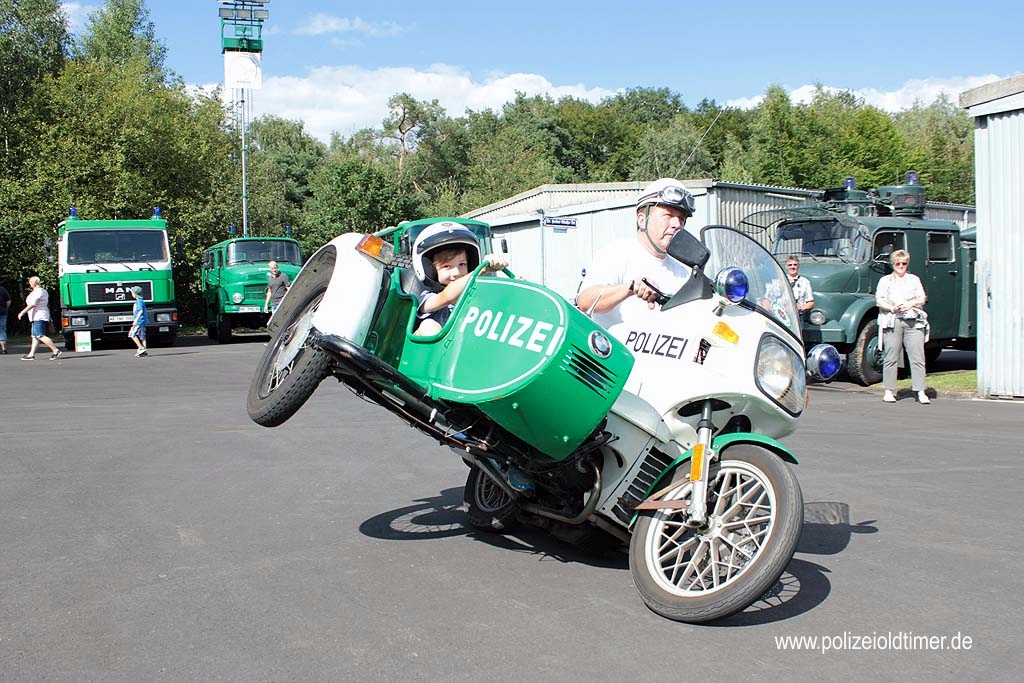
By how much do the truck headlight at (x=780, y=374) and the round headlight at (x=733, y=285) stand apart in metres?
0.27

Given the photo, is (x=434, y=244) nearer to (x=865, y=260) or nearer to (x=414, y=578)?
(x=414, y=578)

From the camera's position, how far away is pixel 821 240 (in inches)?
595

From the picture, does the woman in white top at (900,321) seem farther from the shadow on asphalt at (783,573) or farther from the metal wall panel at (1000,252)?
the shadow on asphalt at (783,573)

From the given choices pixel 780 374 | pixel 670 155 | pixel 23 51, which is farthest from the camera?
pixel 670 155

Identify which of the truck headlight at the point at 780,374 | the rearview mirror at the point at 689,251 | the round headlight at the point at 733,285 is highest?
the rearview mirror at the point at 689,251

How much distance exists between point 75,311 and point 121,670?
21551mm

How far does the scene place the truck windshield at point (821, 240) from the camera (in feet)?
48.2

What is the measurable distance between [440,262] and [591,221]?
64.2ft

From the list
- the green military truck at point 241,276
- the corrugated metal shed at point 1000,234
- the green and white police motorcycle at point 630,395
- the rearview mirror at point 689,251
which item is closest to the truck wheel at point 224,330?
the green military truck at point 241,276

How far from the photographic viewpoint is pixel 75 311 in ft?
75.3

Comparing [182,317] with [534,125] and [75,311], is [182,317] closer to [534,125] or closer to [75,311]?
[75,311]

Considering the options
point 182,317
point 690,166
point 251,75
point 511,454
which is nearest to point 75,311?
point 182,317

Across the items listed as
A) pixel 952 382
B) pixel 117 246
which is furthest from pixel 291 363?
pixel 117 246

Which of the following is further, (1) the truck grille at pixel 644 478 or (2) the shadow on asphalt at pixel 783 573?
(1) the truck grille at pixel 644 478
